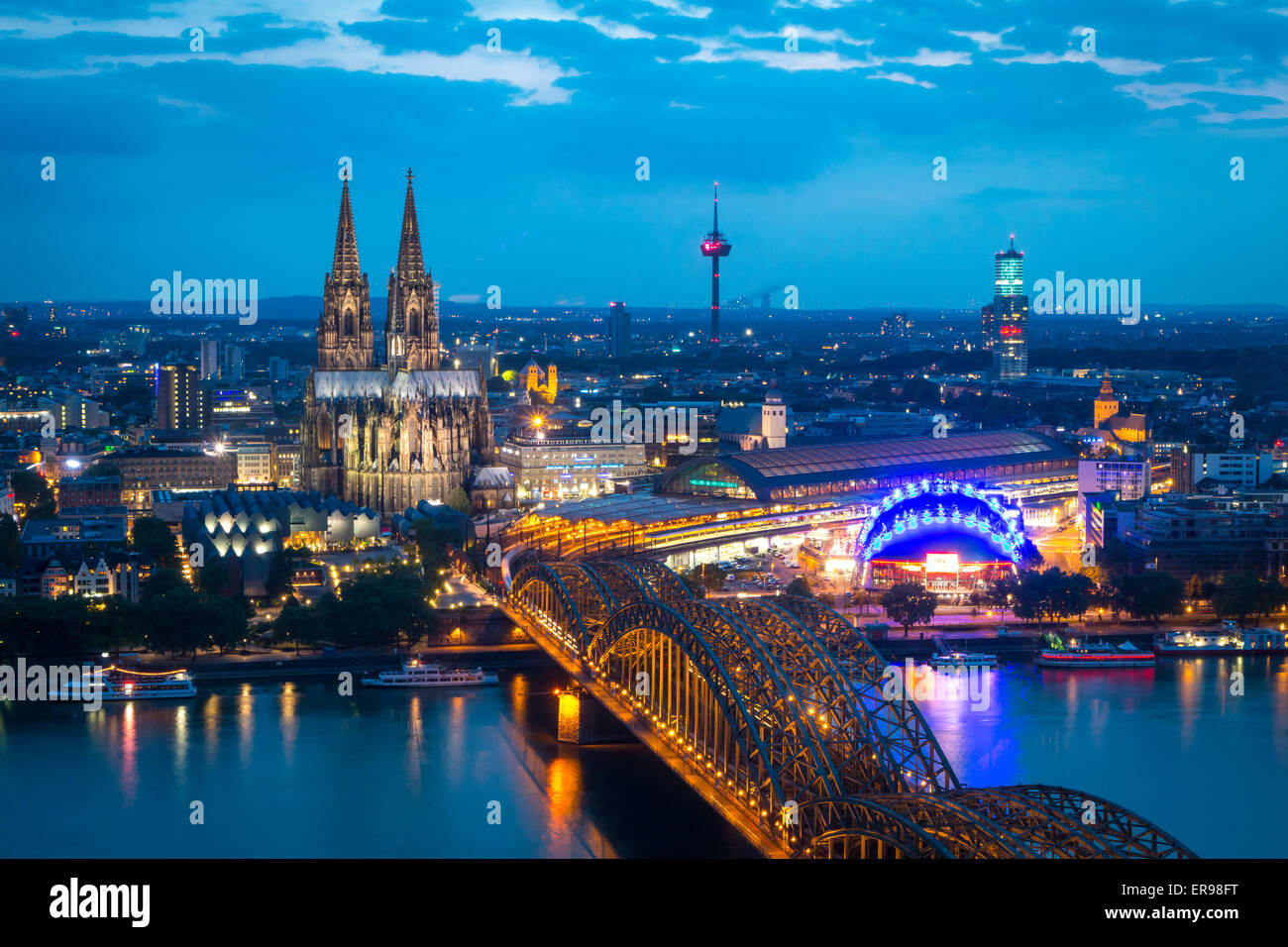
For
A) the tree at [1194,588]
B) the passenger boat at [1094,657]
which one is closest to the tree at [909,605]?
the passenger boat at [1094,657]

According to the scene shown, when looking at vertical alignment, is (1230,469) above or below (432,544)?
above

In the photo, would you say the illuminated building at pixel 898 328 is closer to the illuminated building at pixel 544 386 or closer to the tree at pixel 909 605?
the illuminated building at pixel 544 386

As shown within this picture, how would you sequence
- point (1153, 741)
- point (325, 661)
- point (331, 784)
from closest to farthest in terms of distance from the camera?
1. point (331, 784)
2. point (1153, 741)
3. point (325, 661)

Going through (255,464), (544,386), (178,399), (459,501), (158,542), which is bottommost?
(158,542)

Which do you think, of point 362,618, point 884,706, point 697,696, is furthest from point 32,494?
point 884,706

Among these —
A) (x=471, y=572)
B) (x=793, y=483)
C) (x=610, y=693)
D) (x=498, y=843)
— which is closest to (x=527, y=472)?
(x=793, y=483)

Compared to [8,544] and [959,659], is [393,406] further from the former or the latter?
[959,659]

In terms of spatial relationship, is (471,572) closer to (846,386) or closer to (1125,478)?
(1125,478)
